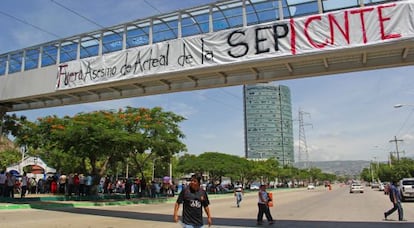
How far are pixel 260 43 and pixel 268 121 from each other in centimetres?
11811

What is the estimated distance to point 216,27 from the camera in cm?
1579

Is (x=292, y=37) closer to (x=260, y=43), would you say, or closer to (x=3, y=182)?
(x=260, y=43)

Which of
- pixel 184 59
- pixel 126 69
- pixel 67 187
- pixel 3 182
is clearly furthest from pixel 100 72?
pixel 67 187

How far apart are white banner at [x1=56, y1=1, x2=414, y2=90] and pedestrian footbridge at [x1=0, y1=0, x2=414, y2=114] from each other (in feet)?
0.11

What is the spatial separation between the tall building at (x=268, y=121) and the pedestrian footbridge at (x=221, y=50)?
101 meters

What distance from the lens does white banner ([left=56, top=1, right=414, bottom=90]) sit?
12.9 m

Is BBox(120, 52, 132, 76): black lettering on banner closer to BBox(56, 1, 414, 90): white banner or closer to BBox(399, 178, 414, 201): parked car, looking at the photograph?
BBox(56, 1, 414, 90): white banner

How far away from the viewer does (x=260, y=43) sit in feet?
48.1

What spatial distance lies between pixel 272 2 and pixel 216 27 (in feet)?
7.90

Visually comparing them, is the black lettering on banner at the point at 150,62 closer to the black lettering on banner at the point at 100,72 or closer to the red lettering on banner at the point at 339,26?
the black lettering on banner at the point at 100,72

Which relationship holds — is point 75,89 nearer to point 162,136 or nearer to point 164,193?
point 162,136

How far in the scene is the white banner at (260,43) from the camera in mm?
12922

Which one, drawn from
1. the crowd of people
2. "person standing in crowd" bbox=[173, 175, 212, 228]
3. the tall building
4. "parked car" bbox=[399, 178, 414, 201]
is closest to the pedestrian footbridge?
the crowd of people

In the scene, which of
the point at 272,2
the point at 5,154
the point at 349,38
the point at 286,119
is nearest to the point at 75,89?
the point at 272,2
